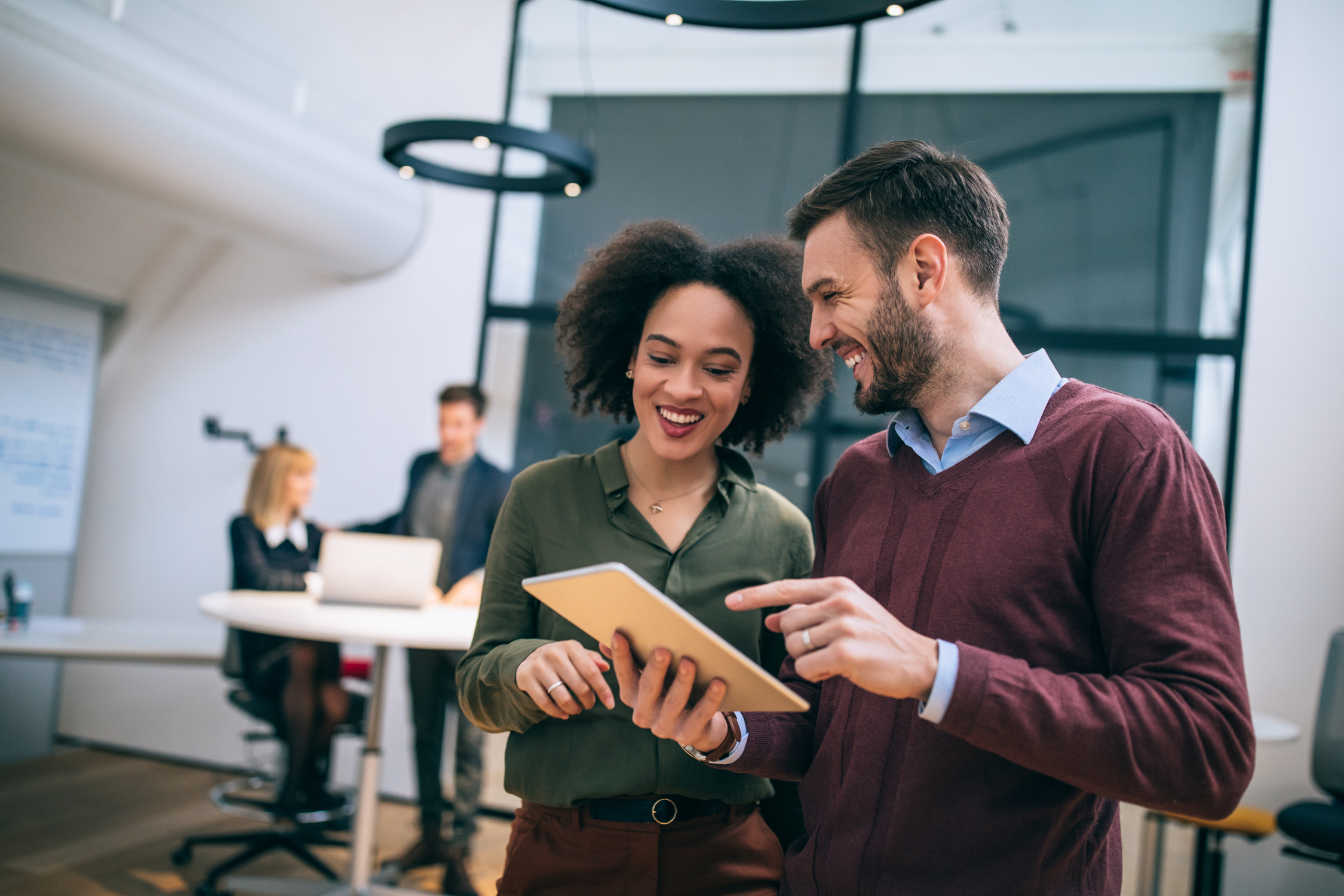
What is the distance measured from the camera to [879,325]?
1.18m

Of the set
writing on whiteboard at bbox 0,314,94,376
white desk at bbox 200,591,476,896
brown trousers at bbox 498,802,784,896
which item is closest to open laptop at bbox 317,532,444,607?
white desk at bbox 200,591,476,896

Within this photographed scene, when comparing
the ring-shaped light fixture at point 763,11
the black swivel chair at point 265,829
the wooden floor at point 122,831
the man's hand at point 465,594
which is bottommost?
the wooden floor at point 122,831

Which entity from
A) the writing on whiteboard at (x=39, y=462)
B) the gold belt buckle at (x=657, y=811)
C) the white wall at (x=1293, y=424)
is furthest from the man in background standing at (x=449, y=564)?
the white wall at (x=1293, y=424)

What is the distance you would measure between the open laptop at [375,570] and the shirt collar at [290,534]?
36.5 inches

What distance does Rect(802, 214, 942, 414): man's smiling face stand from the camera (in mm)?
1163

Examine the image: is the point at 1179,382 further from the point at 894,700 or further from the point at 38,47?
the point at 38,47

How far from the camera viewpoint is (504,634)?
1.33 metres

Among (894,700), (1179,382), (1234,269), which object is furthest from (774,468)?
(894,700)

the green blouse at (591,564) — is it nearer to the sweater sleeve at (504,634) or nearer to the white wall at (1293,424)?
the sweater sleeve at (504,634)

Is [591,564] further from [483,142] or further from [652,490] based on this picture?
[483,142]

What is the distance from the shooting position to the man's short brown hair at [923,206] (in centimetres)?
116

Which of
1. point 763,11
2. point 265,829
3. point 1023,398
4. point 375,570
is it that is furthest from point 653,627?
point 265,829

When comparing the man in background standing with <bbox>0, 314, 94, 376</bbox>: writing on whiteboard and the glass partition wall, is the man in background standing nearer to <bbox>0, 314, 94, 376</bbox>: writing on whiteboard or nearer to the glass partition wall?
the glass partition wall

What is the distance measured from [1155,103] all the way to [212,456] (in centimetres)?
506
